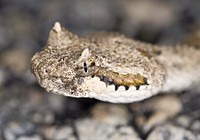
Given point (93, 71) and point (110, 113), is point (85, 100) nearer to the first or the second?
point (110, 113)

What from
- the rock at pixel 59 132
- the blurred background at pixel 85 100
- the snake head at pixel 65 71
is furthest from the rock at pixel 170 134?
the snake head at pixel 65 71

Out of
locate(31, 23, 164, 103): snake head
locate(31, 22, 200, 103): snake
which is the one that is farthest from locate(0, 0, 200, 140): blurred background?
locate(31, 23, 164, 103): snake head

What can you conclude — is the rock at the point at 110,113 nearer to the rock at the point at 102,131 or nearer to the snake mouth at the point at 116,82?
the rock at the point at 102,131

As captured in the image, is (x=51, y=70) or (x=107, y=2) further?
(x=107, y=2)

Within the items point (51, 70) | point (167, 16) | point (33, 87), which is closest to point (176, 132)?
point (51, 70)

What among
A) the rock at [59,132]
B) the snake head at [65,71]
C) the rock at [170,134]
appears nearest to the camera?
the snake head at [65,71]

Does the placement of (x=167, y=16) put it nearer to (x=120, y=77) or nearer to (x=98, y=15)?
(x=98, y=15)

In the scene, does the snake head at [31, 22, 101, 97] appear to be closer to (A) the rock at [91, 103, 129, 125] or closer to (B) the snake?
(B) the snake
